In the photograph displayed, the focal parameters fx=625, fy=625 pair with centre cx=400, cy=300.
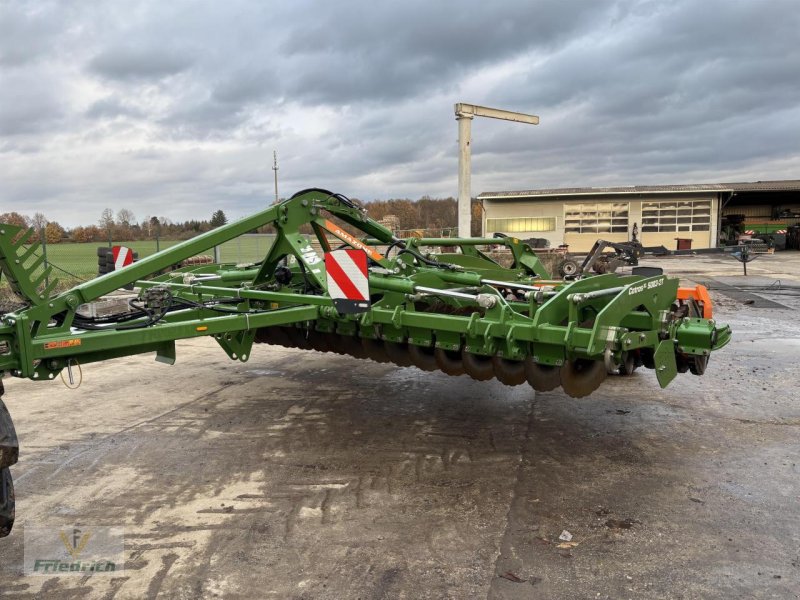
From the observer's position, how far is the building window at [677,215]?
31188 millimetres

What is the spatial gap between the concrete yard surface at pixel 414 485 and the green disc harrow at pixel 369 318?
23.7 inches

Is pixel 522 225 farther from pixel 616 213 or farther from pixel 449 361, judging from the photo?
pixel 449 361

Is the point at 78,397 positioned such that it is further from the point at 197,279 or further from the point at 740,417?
the point at 740,417

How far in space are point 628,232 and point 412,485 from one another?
3045cm

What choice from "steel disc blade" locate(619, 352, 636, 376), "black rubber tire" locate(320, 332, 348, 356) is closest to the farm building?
"black rubber tire" locate(320, 332, 348, 356)

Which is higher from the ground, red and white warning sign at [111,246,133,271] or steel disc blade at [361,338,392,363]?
red and white warning sign at [111,246,133,271]

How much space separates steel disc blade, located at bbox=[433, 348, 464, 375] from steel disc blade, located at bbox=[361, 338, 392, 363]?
25.1 inches

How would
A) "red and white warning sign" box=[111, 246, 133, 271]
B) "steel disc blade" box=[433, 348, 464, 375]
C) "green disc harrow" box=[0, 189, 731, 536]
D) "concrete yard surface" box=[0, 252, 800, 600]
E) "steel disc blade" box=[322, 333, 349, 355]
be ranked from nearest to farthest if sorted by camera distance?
1. "concrete yard surface" box=[0, 252, 800, 600]
2. "green disc harrow" box=[0, 189, 731, 536]
3. "steel disc blade" box=[433, 348, 464, 375]
4. "steel disc blade" box=[322, 333, 349, 355]
5. "red and white warning sign" box=[111, 246, 133, 271]

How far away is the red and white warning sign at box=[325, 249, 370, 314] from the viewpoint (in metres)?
3.74

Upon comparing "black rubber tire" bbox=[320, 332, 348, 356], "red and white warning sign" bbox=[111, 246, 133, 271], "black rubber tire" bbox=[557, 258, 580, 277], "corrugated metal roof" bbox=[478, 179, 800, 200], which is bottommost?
"black rubber tire" bbox=[320, 332, 348, 356]

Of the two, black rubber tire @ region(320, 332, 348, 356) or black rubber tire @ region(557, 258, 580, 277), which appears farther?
black rubber tire @ region(557, 258, 580, 277)

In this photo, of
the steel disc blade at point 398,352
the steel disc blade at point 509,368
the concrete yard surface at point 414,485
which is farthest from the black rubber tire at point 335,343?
the steel disc blade at point 509,368

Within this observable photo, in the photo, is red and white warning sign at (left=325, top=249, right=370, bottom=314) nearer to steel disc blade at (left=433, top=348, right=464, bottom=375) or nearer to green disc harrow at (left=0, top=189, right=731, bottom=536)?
green disc harrow at (left=0, top=189, right=731, bottom=536)

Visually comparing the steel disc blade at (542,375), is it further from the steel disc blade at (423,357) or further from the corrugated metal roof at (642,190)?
the corrugated metal roof at (642,190)
